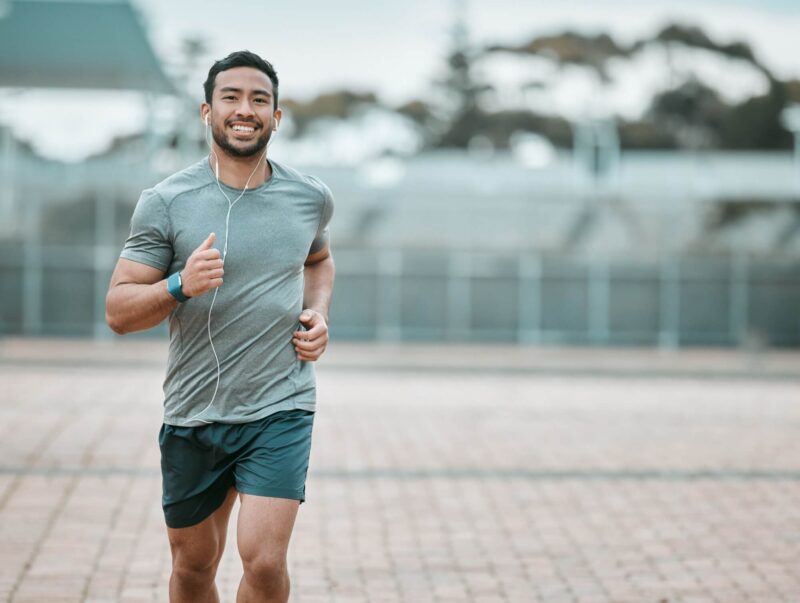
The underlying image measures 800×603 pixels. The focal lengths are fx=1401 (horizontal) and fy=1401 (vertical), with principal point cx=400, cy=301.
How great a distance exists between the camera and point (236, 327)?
4246 mm

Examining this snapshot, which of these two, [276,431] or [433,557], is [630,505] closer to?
[433,557]

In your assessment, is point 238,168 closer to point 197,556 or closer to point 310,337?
point 310,337

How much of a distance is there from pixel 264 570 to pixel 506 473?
19.2 feet

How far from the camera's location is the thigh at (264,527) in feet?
13.6

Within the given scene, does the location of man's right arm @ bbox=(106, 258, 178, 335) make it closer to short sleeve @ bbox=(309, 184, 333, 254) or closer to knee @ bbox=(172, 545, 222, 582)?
short sleeve @ bbox=(309, 184, 333, 254)

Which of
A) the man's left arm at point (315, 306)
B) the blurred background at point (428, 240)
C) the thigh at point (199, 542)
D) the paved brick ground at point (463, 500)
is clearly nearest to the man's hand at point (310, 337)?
the man's left arm at point (315, 306)

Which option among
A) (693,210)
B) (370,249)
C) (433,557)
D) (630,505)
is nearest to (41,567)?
(433,557)

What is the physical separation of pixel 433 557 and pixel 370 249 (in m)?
24.6

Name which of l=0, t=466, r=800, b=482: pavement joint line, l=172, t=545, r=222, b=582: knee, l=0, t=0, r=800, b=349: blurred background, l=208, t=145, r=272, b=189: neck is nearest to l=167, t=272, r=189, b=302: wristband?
l=208, t=145, r=272, b=189: neck

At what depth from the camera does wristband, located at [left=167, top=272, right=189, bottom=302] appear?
402cm

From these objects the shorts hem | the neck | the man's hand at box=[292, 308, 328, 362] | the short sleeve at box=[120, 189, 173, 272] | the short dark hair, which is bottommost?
the shorts hem

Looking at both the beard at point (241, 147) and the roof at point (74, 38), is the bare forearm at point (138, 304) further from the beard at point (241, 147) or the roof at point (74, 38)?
the roof at point (74, 38)

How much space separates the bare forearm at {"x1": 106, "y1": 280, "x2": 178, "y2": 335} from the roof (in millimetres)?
27370

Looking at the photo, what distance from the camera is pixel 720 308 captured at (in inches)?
1237
